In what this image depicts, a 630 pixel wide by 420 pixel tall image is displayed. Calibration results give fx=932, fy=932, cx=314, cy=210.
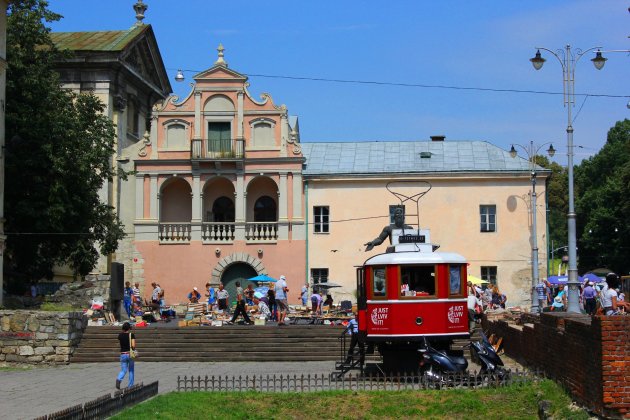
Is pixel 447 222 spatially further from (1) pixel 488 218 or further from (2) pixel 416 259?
(2) pixel 416 259

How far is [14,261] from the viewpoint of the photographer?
40.8 meters

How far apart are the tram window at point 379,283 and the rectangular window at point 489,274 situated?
91.8 ft

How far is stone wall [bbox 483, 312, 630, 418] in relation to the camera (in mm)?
14820

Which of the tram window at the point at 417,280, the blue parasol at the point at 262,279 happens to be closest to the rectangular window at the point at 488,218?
the blue parasol at the point at 262,279

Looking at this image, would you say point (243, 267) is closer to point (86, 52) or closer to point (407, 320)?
point (86, 52)

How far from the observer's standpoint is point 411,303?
2219 cm

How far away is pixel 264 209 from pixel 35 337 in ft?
79.7

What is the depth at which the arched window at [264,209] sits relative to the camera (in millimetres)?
51750

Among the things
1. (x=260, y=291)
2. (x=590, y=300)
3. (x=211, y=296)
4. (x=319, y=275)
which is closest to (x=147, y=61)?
(x=319, y=275)

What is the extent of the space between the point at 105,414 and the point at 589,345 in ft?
28.0

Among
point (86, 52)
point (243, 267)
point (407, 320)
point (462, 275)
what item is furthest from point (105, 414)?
point (86, 52)

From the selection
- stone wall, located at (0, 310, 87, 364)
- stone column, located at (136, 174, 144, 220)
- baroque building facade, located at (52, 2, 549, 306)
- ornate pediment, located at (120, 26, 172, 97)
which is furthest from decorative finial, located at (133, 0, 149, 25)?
stone wall, located at (0, 310, 87, 364)

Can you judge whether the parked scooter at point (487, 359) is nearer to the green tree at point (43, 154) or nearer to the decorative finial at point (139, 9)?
the green tree at point (43, 154)

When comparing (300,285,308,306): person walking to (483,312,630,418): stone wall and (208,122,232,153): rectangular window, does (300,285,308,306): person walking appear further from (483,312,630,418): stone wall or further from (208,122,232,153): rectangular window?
(483,312,630,418): stone wall
